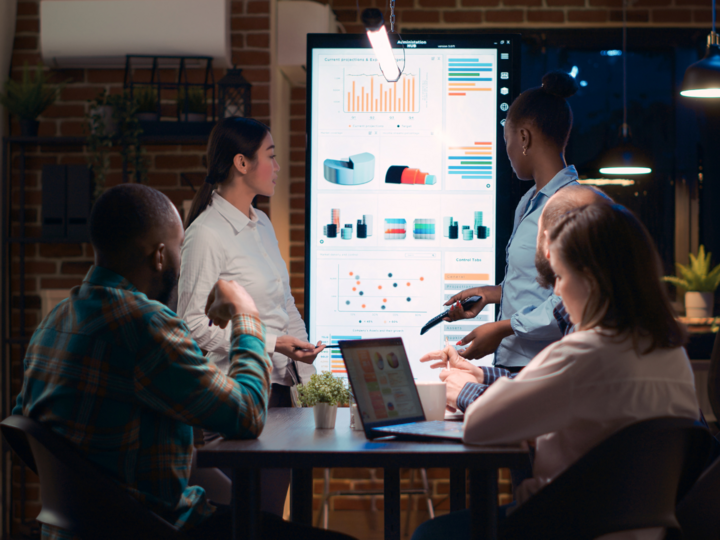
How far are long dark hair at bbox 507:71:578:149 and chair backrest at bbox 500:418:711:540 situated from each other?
1.28m

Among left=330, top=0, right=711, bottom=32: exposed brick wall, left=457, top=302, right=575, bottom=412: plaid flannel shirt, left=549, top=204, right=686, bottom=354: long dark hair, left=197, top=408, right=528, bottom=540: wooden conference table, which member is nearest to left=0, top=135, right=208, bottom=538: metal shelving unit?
left=330, top=0, right=711, bottom=32: exposed brick wall

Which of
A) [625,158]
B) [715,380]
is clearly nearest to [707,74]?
[625,158]

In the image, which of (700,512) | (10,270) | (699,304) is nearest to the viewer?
(700,512)

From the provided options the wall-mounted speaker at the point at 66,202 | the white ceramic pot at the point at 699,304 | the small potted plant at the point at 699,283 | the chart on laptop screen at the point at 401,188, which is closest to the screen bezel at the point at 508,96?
the chart on laptop screen at the point at 401,188

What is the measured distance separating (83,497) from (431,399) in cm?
75

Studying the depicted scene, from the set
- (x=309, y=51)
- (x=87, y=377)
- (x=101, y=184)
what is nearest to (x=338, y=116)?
(x=309, y=51)

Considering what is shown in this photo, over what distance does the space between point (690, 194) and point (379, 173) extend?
2393 millimetres

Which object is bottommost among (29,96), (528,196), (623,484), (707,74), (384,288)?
(623,484)

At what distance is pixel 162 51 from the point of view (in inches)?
123

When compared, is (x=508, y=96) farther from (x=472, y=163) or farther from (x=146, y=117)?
(x=146, y=117)

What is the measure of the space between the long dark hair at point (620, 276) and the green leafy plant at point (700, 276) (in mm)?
3021

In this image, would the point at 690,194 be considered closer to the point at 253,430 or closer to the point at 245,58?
the point at 245,58

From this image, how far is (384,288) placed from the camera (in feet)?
8.94

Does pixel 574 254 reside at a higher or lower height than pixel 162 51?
lower
